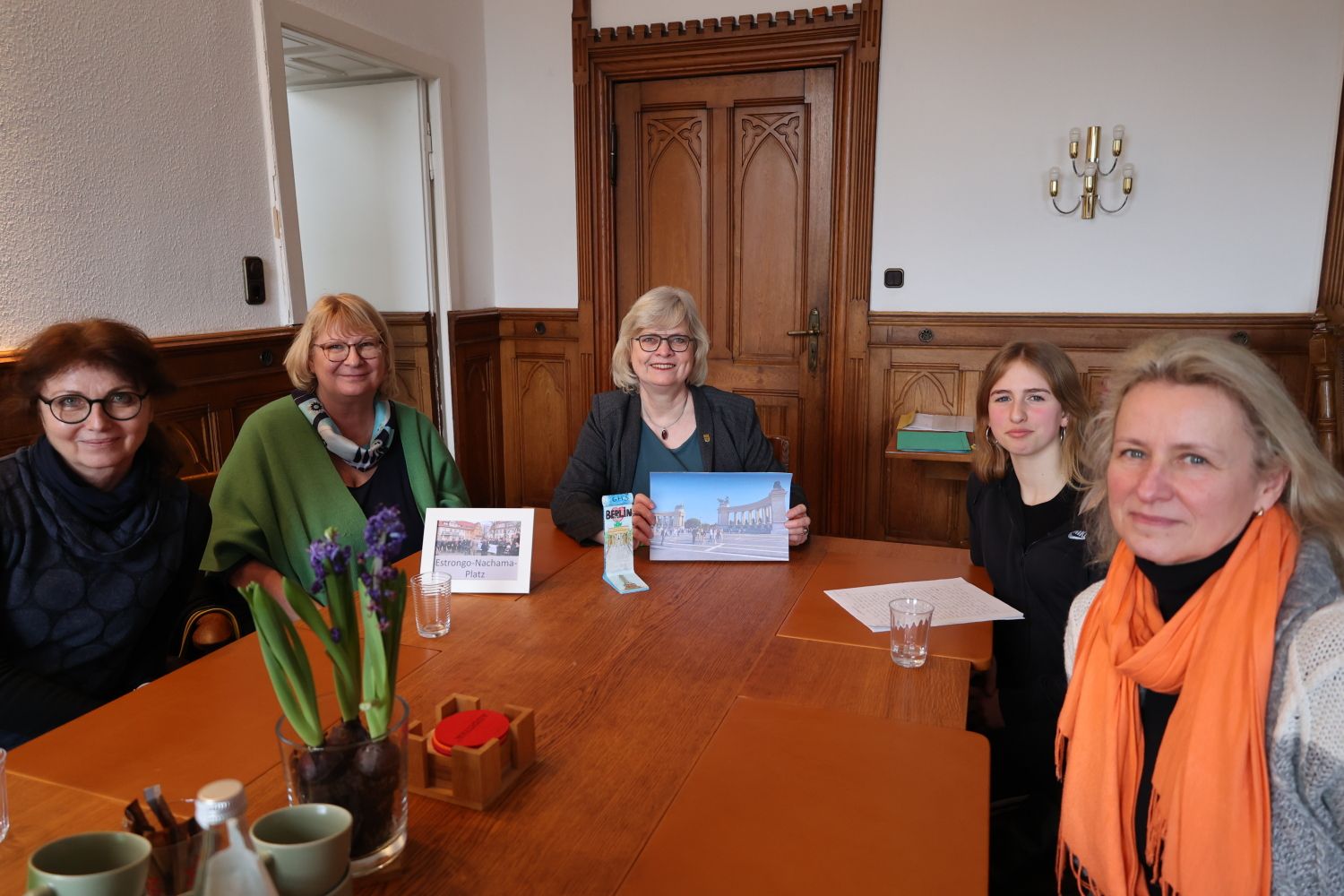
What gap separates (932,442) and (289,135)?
2.61 m

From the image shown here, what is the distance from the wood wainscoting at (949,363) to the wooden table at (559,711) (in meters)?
2.32

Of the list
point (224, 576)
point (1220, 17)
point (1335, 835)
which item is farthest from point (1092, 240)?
point (224, 576)

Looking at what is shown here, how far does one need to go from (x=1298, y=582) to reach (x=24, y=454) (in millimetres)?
2061

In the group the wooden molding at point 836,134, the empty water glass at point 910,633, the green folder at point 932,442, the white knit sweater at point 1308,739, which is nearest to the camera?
the white knit sweater at point 1308,739

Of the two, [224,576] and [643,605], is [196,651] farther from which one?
[643,605]

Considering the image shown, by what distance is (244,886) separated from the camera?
2.41 ft

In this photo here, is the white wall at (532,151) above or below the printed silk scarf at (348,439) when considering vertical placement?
above

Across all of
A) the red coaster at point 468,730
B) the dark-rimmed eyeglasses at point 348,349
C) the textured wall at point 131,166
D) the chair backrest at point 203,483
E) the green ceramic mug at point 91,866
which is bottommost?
the red coaster at point 468,730

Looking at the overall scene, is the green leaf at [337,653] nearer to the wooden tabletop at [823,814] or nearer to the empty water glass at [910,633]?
the wooden tabletop at [823,814]

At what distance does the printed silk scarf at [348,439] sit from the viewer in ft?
7.14

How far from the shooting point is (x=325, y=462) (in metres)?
2.17

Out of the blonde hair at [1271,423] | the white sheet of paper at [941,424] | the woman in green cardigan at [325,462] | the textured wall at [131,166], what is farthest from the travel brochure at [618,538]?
the white sheet of paper at [941,424]

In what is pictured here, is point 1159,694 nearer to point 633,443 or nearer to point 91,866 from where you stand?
point 91,866

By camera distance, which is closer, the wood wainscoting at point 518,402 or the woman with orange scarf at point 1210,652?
the woman with orange scarf at point 1210,652
